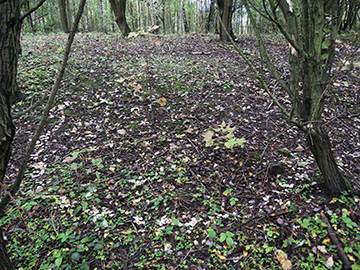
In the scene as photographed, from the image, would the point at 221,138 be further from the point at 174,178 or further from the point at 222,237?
the point at 222,237

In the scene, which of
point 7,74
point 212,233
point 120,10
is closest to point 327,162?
point 212,233

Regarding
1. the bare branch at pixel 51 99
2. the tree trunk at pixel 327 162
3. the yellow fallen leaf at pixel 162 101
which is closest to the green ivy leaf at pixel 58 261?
the bare branch at pixel 51 99

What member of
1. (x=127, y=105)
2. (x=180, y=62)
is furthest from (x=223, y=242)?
(x=180, y=62)

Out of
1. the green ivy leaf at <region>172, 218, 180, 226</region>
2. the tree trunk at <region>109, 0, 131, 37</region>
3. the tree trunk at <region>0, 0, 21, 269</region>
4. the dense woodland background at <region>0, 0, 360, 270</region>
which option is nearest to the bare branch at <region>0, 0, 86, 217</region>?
the dense woodland background at <region>0, 0, 360, 270</region>

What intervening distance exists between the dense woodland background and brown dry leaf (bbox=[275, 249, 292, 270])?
0.01m

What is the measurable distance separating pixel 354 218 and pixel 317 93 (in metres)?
1.45

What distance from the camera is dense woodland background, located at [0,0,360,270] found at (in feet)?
7.78

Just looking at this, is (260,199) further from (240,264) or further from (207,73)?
(207,73)

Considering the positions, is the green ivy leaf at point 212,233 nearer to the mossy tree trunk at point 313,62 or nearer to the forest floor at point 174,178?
the forest floor at point 174,178

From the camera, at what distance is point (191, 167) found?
11.7 ft

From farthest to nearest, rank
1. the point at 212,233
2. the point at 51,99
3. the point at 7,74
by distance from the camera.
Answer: the point at 212,233 < the point at 7,74 < the point at 51,99

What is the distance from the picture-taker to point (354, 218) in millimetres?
2541

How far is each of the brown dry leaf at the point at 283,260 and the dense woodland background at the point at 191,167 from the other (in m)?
0.01

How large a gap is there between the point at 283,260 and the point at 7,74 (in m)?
3.17
